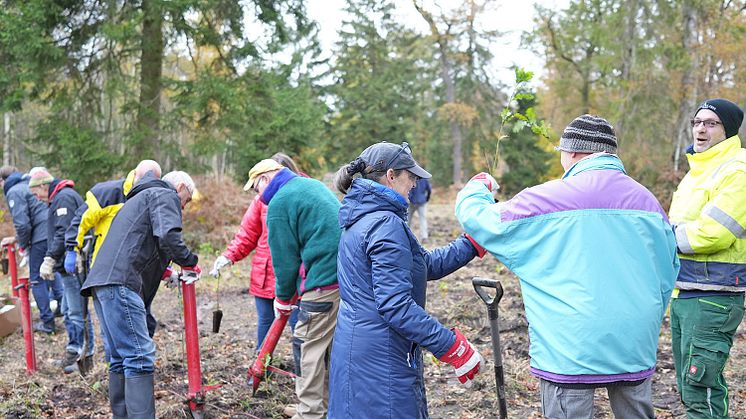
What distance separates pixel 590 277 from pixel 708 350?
1405 millimetres

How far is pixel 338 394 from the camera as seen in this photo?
2.92m

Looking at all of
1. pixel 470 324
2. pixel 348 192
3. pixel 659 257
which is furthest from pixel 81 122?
pixel 659 257

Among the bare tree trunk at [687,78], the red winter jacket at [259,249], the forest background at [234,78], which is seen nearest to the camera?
the red winter jacket at [259,249]

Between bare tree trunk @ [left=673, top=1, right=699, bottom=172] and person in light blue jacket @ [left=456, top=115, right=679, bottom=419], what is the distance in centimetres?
1480

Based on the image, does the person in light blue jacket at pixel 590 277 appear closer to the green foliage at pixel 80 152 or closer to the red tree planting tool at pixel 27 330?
the red tree planting tool at pixel 27 330

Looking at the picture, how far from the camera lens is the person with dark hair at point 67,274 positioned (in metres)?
6.35

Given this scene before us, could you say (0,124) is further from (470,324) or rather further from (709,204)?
(709,204)

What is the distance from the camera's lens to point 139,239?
13.7 feet

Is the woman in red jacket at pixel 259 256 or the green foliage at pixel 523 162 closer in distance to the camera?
Result: the woman in red jacket at pixel 259 256

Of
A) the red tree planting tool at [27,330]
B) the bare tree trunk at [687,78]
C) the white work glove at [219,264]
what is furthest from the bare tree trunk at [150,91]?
the bare tree trunk at [687,78]

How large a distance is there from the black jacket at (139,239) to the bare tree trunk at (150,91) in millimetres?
9837

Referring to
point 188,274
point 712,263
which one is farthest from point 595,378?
point 188,274

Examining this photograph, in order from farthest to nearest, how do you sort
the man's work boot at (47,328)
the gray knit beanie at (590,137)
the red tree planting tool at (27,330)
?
the man's work boot at (47,328) < the red tree planting tool at (27,330) < the gray knit beanie at (590,137)

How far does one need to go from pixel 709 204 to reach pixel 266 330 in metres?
3.81
